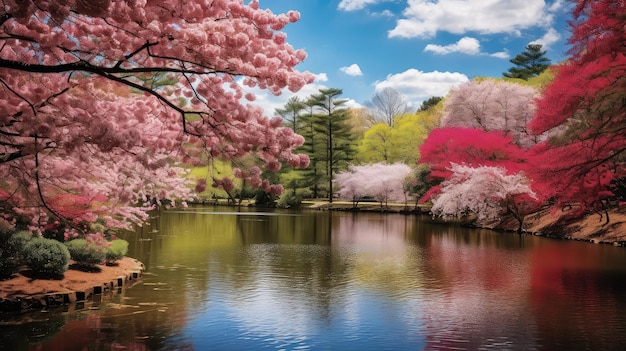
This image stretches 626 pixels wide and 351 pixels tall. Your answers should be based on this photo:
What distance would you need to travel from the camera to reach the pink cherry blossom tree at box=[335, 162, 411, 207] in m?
44.4

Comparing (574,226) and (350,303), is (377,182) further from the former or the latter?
(350,303)

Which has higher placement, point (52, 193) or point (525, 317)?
point (52, 193)

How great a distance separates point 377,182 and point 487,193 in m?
16.1

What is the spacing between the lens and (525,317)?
31.6 feet

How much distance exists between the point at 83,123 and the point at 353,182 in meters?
41.1

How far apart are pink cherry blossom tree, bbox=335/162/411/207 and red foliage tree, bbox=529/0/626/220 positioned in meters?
25.9

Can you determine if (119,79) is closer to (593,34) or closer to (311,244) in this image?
(593,34)

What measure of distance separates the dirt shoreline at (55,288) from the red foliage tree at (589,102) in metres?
12.4

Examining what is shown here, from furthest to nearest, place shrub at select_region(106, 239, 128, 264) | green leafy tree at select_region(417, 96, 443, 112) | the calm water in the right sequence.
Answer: green leafy tree at select_region(417, 96, 443, 112)
shrub at select_region(106, 239, 128, 264)
the calm water

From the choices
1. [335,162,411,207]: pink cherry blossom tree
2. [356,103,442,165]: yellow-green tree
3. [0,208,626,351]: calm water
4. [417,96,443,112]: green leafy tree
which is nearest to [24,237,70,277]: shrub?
[0,208,626,351]: calm water

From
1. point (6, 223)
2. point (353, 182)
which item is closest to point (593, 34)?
point (6, 223)

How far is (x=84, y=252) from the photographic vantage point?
11.8 metres

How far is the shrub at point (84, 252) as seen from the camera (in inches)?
465

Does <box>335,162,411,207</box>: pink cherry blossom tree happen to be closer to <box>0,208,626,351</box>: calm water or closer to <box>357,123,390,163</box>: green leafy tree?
<box>357,123,390,163</box>: green leafy tree
